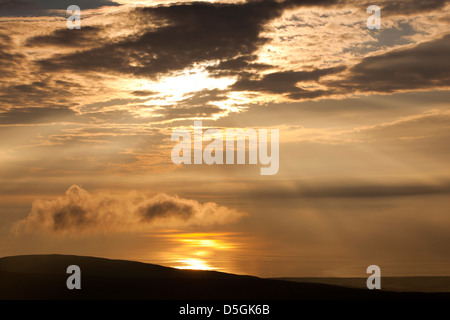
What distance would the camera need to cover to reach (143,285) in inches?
5669

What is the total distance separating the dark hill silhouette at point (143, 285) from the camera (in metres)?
134

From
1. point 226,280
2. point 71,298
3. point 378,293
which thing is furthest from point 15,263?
point 378,293

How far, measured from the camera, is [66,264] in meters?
166

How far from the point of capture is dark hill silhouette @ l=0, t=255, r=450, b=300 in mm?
133500
